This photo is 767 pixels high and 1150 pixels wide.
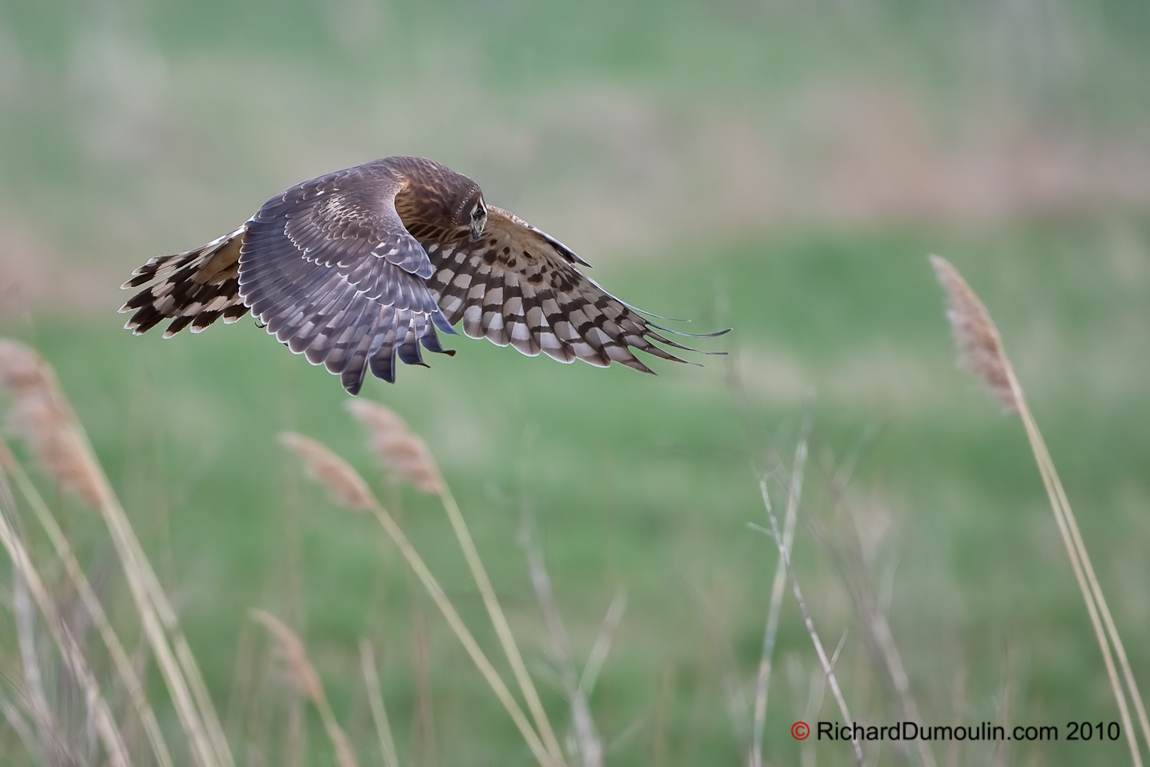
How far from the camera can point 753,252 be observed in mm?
8453

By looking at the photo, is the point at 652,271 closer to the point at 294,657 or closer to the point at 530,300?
the point at 530,300

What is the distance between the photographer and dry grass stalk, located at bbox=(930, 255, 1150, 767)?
2018 mm

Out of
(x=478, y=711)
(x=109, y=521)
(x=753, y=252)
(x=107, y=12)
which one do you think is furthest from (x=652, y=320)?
(x=107, y=12)

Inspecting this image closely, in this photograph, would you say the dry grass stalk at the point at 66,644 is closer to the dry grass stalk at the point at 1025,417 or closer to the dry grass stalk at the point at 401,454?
the dry grass stalk at the point at 401,454

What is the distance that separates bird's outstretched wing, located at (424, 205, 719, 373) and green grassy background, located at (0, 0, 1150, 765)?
68.9 inches

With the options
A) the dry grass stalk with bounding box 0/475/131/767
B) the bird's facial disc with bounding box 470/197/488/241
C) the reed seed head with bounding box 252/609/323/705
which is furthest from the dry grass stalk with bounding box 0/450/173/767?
the bird's facial disc with bounding box 470/197/488/241

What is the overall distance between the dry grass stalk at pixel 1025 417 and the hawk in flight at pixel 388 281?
Answer: 2.07 ft

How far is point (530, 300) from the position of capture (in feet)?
10.6

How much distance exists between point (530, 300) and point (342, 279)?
949 millimetres

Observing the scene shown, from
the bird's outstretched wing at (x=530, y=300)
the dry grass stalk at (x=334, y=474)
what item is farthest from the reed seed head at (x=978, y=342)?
the dry grass stalk at (x=334, y=474)

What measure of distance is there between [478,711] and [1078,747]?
9.46 ft

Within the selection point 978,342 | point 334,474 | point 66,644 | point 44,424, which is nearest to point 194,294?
point 44,424

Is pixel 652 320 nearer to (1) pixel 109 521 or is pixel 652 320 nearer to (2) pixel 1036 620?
(1) pixel 109 521

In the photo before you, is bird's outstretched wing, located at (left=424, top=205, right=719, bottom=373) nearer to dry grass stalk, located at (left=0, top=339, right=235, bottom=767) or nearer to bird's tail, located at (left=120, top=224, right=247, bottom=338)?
bird's tail, located at (left=120, top=224, right=247, bottom=338)
